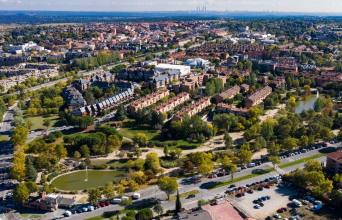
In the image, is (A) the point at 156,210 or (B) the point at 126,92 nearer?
(A) the point at 156,210

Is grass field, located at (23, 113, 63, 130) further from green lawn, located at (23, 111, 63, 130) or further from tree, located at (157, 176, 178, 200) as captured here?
tree, located at (157, 176, 178, 200)

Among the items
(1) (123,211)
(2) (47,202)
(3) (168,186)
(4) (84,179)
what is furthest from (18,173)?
(3) (168,186)

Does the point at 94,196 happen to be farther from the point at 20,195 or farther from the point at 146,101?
the point at 146,101

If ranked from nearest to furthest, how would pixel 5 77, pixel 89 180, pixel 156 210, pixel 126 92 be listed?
pixel 156 210
pixel 89 180
pixel 126 92
pixel 5 77

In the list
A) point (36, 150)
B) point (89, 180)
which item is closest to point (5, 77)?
point (36, 150)

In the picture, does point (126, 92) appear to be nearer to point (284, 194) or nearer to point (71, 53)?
point (284, 194)

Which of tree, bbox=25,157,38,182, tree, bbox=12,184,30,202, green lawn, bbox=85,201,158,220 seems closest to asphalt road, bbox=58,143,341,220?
green lawn, bbox=85,201,158,220

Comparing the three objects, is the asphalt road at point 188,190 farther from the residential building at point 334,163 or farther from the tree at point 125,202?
the residential building at point 334,163
